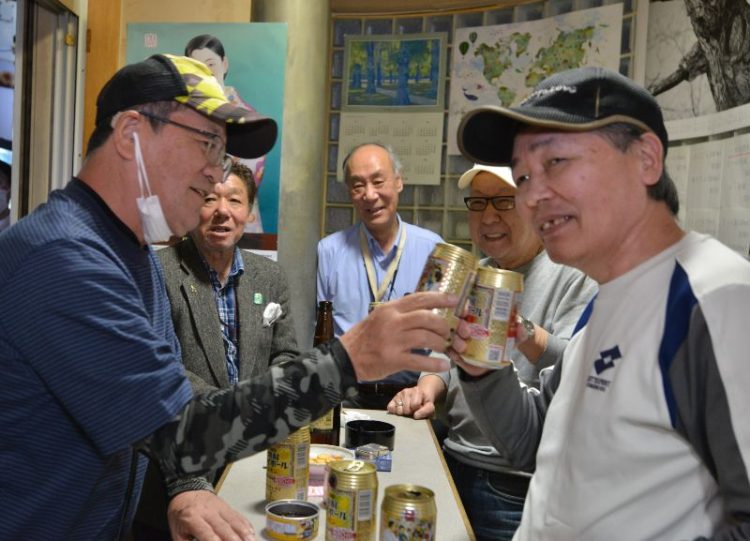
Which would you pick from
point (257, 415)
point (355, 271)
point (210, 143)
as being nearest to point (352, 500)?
point (257, 415)

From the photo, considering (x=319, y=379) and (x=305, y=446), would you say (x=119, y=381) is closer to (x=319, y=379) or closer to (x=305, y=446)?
(x=319, y=379)

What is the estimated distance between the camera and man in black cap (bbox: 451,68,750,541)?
2.85 ft

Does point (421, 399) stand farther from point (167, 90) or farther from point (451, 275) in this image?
point (167, 90)

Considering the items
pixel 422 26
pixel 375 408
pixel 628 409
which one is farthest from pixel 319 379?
pixel 422 26

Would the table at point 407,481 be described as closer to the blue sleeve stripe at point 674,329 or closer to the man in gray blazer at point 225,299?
the man in gray blazer at point 225,299

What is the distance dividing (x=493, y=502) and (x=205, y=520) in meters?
0.90

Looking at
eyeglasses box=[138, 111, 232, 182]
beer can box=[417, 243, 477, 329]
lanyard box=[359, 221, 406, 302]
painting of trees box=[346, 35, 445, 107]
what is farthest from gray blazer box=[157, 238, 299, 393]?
painting of trees box=[346, 35, 445, 107]

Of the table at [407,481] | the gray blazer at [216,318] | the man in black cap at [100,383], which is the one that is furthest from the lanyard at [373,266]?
the man in black cap at [100,383]

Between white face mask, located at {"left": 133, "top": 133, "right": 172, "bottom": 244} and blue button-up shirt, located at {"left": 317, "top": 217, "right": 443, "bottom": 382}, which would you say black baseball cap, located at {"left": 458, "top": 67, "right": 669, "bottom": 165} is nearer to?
white face mask, located at {"left": 133, "top": 133, "right": 172, "bottom": 244}

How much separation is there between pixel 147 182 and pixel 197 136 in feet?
0.43

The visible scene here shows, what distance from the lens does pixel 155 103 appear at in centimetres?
126

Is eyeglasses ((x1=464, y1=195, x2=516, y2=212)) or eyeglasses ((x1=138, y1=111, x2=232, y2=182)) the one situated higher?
eyeglasses ((x1=138, y1=111, x2=232, y2=182))

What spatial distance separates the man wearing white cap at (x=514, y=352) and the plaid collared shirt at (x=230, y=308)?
574mm

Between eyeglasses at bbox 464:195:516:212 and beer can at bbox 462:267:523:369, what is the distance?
42.4 inches
